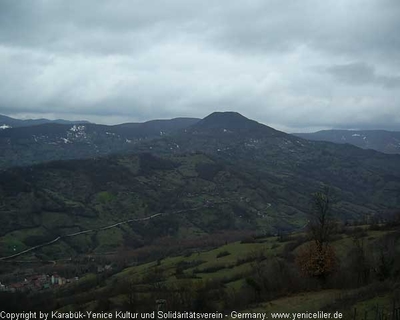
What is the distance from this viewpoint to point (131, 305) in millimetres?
51875

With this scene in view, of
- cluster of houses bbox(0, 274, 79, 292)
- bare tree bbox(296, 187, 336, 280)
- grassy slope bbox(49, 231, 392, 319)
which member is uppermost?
bare tree bbox(296, 187, 336, 280)

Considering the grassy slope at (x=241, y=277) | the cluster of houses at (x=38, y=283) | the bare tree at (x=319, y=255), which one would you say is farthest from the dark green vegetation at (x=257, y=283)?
the cluster of houses at (x=38, y=283)

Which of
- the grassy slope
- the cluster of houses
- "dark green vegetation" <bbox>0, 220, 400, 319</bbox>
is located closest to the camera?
the grassy slope

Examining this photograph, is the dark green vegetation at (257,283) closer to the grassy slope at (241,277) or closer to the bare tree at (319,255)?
the grassy slope at (241,277)

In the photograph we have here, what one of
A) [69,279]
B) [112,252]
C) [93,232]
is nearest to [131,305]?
[69,279]

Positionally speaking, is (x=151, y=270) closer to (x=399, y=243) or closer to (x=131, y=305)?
(x=131, y=305)

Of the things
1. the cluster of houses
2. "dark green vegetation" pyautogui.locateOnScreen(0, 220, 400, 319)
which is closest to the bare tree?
"dark green vegetation" pyautogui.locateOnScreen(0, 220, 400, 319)

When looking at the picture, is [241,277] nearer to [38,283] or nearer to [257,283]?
[257,283]

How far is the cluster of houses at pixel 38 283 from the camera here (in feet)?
335

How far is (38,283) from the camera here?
352 feet

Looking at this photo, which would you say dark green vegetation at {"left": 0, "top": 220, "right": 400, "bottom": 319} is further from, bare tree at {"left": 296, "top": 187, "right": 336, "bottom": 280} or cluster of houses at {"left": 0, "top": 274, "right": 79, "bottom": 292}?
cluster of houses at {"left": 0, "top": 274, "right": 79, "bottom": 292}

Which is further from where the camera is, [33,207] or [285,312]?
[33,207]

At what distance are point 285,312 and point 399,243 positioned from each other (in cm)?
4039

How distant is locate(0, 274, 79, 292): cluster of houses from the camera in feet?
335
